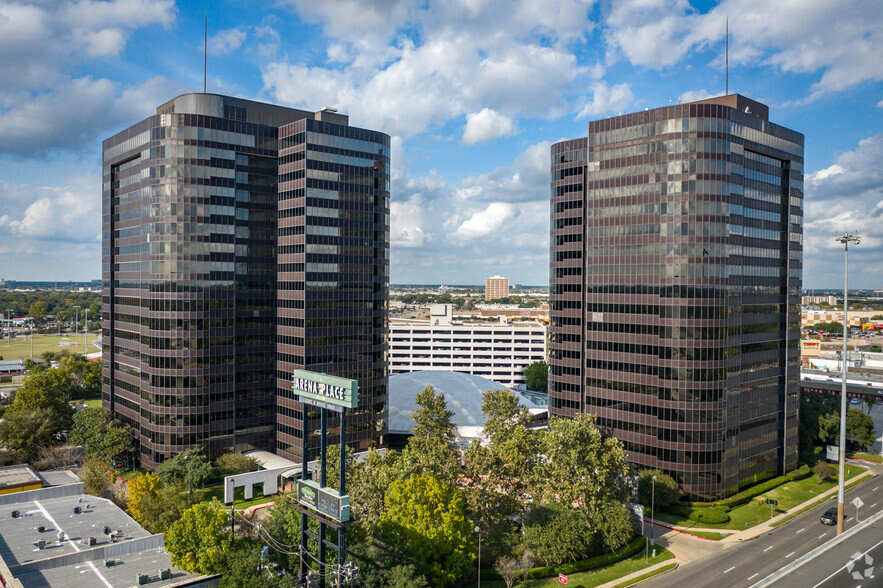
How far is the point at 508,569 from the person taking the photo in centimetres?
6406

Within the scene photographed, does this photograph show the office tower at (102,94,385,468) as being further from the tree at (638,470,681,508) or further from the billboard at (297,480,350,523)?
the tree at (638,470,681,508)

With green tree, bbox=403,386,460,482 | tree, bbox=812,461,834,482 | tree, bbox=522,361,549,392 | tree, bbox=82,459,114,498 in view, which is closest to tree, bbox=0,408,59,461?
tree, bbox=82,459,114,498

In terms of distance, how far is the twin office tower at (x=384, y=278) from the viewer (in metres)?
93.9

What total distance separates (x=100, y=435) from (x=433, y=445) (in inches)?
2585

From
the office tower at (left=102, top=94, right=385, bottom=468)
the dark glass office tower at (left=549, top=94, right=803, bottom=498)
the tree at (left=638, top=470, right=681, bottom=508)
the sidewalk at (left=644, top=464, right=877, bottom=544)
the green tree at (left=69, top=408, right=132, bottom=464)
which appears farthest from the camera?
the green tree at (left=69, top=408, right=132, bottom=464)

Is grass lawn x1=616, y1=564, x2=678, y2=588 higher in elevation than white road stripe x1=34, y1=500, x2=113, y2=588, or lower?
lower

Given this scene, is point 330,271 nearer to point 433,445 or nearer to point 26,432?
point 433,445

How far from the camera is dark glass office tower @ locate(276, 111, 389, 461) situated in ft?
348

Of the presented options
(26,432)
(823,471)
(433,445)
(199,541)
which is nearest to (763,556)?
(823,471)

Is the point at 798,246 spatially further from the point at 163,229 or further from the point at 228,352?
the point at 163,229

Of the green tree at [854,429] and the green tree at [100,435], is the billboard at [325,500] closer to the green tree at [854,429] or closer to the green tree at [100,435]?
the green tree at [100,435]

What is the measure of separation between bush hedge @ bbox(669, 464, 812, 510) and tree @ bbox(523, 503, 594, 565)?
1144 inches

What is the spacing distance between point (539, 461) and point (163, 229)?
76423 millimetres

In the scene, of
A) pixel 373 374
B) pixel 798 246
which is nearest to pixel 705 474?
pixel 798 246
